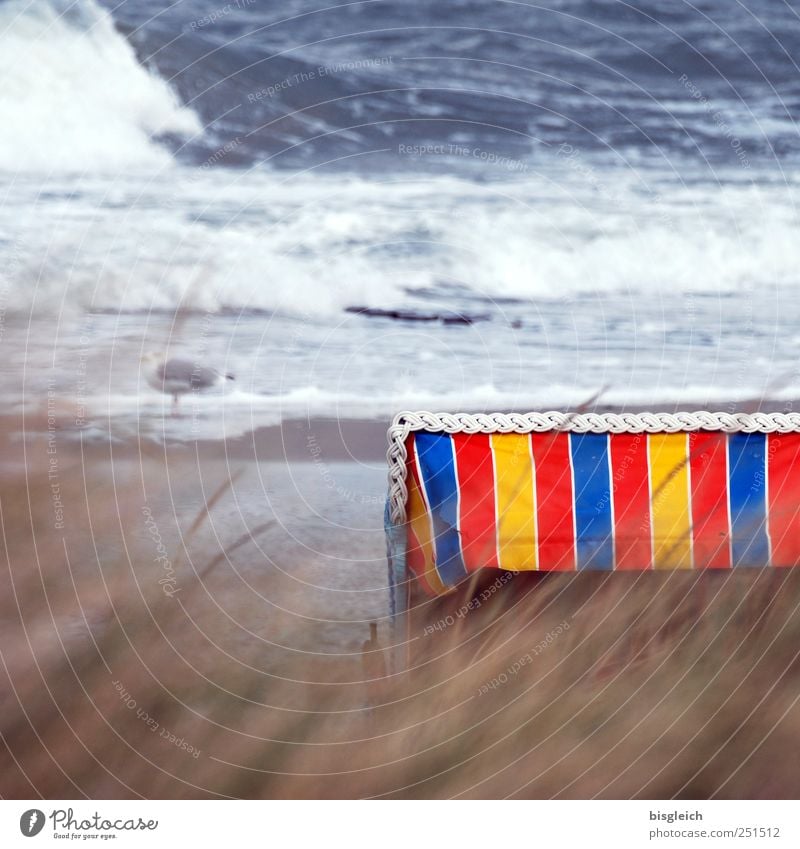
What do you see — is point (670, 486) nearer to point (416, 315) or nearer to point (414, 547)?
point (414, 547)

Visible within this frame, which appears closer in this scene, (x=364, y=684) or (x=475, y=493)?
(x=475, y=493)

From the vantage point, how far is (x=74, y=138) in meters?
1.60

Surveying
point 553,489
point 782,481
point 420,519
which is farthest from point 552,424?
point 782,481

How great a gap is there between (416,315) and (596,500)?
17.5 inches

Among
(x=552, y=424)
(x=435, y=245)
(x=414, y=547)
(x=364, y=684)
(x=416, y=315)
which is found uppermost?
(x=435, y=245)

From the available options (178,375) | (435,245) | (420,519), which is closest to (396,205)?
(435,245)

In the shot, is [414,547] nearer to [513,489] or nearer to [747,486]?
[513,489]

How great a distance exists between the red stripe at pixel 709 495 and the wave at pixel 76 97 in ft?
3.09

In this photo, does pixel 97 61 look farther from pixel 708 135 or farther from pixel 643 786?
pixel 643 786

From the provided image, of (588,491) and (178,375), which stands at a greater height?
(178,375)

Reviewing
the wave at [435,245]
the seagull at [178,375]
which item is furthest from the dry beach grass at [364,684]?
the wave at [435,245]

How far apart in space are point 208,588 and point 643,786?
739 millimetres

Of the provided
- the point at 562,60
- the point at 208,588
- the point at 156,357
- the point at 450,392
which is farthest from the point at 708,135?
the point at 208,588

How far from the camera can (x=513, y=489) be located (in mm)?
1361
